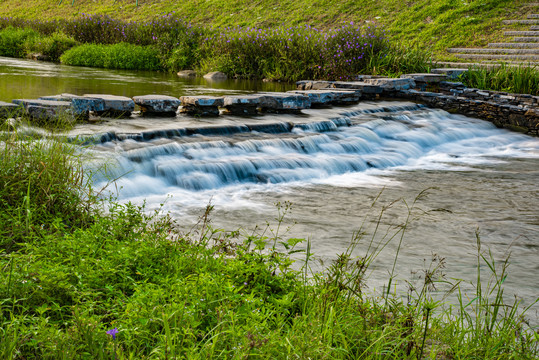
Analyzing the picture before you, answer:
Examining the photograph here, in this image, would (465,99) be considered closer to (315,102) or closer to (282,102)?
(315,102)

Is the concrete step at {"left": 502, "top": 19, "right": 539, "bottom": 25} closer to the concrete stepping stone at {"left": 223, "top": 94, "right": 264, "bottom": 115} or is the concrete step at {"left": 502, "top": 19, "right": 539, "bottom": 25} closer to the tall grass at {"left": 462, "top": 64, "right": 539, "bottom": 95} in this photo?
the tall grass at {"left": 462, "top": 64, "right": 539, "bottom": 95}

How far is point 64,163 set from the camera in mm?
4066

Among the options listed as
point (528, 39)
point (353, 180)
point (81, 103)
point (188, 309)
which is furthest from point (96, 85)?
point (528, 39)

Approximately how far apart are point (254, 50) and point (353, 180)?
34.3 ft

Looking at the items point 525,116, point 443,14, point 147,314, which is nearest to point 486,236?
point 147,314

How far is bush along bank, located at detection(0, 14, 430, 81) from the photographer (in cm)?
1420

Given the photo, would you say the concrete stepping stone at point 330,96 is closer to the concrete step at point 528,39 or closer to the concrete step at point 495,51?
the concrete step at point 495,51

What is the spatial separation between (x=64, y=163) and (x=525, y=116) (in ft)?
32.4

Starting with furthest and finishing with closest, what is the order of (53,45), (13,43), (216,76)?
(13,43)
(53,45)
(216,76)

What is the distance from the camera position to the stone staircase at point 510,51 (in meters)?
14.1

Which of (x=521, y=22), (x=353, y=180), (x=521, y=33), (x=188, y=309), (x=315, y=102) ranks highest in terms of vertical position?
(x=521, y=22)

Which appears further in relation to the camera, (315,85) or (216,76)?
(216,76)

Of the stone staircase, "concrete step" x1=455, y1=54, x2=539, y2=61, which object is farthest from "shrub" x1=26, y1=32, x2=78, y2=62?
"concrete step" x1=455, y1=54, x2=539, y2=61

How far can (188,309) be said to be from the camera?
2.40 m
